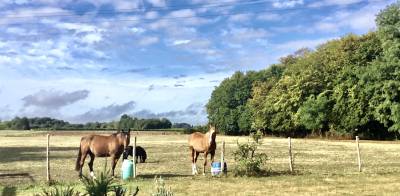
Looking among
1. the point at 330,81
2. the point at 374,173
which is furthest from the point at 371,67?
the point at 374,173

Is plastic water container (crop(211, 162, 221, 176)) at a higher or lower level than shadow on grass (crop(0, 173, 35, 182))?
higher

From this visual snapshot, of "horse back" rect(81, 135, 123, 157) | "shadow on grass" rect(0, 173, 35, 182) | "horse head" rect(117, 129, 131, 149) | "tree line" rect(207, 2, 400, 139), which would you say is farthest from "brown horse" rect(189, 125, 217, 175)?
"tree line" rect(207, 2, 400, 139)

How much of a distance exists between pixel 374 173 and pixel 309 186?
5354 millimetres

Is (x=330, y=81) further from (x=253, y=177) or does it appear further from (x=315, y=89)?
(x=253, y=177)

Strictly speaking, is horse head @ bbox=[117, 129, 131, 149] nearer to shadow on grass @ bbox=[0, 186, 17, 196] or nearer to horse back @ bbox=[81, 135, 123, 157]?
horse back @ bbox=[81, 135, 123, 157]

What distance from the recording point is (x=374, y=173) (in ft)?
69.7

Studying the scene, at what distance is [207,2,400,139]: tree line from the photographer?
5947 cm

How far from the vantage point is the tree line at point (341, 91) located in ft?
195

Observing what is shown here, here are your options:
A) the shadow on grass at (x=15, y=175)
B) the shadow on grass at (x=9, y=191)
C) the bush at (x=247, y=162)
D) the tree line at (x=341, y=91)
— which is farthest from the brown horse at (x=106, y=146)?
the tree line at (x=341, y=91)

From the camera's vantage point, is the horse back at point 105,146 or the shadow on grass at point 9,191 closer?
the shadow on grass at point 9,191

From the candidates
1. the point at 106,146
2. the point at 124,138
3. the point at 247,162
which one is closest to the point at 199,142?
the point at 247,162

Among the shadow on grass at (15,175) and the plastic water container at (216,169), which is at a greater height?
the plastic water container at (216,169)

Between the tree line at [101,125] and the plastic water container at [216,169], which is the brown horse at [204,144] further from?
the tree line at [101,125]

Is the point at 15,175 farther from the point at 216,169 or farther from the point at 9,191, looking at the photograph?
the point at 216,169
